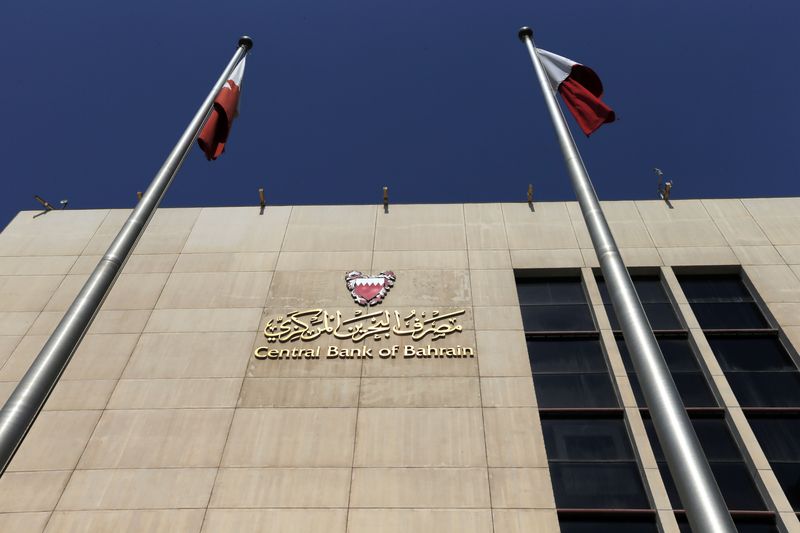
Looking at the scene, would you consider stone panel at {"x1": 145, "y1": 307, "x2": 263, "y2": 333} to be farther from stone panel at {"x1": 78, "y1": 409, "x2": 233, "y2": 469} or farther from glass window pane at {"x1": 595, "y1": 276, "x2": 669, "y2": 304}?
glass window pane at {"x1": 595, "y1": 276, "x2": 669, "y2": 304}

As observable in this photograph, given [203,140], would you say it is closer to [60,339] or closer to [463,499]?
[60,339]

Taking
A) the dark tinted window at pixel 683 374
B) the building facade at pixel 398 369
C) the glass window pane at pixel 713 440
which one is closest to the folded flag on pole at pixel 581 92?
the dark tinted window at pixel 683 374

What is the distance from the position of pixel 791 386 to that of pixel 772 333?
84.5 inches

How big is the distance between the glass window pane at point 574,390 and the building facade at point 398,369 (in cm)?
10

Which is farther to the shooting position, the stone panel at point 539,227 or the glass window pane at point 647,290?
the stone panel at point 539,227

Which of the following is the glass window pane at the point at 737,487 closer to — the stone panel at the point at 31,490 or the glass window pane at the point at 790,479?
the glass window pane at the point at 790,479

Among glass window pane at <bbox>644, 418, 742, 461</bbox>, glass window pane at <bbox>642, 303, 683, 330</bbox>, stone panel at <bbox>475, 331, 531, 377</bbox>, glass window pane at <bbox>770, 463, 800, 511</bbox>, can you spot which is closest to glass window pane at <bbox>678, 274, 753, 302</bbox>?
glass window pane at <bbox>642, 303, 683, 330</bbox>

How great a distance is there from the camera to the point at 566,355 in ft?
67.0

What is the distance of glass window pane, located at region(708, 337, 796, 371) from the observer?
772 inches

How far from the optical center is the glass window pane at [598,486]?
54.1 feet

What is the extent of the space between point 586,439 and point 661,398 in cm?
1163

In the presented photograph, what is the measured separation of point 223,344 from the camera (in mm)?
20484

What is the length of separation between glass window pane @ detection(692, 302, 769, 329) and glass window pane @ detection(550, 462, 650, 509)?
6.91 meters

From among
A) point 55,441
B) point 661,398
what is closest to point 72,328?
point 661,398
